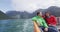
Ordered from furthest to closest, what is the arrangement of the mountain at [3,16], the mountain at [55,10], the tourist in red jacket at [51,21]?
the mountain at [3,16]
the mountain at [55,10]
the tourist in red jacket at [51,21]

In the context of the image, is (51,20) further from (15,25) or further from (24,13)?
(15,25)

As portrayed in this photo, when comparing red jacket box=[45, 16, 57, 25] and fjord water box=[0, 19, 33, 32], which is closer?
red jacket box=[45, 16, 57, 25]

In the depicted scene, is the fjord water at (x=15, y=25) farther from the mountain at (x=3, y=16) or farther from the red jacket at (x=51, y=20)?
the red jacket at (x=51, y=20)

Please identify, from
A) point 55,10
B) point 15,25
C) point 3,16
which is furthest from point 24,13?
point 55,10

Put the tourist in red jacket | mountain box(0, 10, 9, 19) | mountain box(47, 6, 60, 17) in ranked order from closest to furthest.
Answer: the tourist in red jacket → mountain box(47, 6, 60, 17) → mountain box(0, 10, 9, 19)

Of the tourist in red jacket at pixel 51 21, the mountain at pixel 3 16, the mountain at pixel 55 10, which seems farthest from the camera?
the mountain at pixel 3 16

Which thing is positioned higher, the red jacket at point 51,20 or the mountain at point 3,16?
the mountain at point 3,16

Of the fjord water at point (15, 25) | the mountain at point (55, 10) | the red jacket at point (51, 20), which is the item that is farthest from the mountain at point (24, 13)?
the red jacket at point (51, 20)

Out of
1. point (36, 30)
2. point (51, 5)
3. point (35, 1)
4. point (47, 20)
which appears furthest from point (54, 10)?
point (36, 30)

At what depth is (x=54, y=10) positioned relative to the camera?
458 centimetres

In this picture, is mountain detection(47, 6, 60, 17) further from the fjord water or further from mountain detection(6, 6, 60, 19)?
the fjord water

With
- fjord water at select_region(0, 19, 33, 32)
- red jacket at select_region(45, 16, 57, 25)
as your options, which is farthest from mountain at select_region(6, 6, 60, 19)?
red jacket at select_region(45, 16, 57, 25)

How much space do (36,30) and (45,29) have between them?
0.73 feet

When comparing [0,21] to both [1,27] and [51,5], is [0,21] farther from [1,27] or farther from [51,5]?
[51,5]
